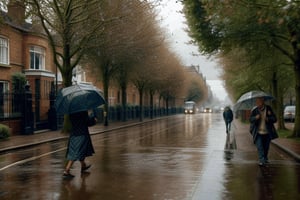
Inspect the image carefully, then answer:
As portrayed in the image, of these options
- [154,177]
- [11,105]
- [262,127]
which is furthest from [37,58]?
[154,177]

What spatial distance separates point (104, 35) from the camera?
28.7 meters

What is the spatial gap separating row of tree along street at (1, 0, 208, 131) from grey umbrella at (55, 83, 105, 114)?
44.0ft

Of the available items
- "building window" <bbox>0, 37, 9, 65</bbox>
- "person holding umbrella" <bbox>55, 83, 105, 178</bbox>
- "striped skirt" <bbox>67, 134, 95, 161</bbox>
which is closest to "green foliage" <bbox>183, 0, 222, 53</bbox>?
"person holding umbrella" <bbox>55, 83, 105, 178</bbox>

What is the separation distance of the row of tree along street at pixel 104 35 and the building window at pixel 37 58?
99.5 inches

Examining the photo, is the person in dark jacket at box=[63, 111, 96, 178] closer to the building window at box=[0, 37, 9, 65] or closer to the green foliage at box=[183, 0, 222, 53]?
the green foliage at box=[183, 0, 222, 53]

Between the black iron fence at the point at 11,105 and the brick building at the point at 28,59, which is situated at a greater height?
the brick building at the point at 28,59

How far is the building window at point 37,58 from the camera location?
37.8 meters

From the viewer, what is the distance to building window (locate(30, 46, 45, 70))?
37.8 m

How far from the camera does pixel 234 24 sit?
20.2m

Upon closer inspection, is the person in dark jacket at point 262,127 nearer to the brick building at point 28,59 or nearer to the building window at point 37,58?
the brick building at point 28,59

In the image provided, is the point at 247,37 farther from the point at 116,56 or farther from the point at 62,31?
the point at 116,56

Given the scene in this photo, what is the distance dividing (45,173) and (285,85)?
77.7 ft

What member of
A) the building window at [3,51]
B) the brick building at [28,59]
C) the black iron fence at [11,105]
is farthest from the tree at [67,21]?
the building window at [3,51]

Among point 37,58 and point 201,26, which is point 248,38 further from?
point 37,58
